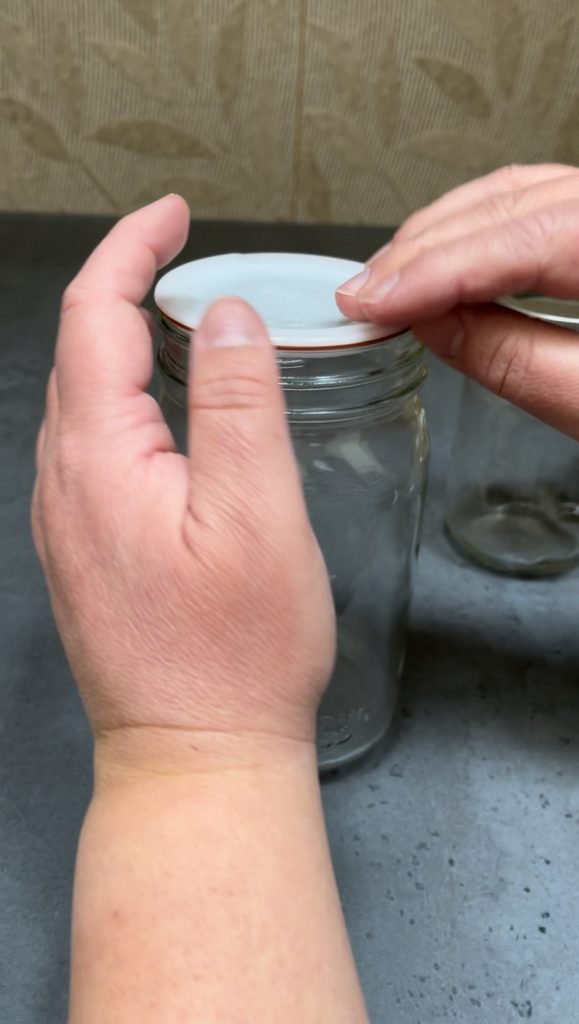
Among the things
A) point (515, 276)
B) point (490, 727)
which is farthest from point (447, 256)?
point (490, 727)

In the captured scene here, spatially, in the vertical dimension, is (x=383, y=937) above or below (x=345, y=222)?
below

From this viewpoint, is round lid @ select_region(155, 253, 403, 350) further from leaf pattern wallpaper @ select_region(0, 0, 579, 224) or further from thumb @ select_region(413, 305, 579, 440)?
leaf pattern wallpaper @ select_region(0, 0, 579, 224)

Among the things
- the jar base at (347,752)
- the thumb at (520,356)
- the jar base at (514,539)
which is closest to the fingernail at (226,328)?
the thumb at (520,356)

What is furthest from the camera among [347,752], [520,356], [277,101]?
[277,101]

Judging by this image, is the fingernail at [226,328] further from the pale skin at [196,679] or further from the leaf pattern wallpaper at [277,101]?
the leaf pattern wallpaper at [277,101]

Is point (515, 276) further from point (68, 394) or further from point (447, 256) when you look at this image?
point (68, 394)

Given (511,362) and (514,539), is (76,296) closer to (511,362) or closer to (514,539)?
(511,362)

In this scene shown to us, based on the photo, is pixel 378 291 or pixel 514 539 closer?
pixel 378 291

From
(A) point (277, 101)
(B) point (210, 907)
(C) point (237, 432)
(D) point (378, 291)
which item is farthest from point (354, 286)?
(A) point (277, 101)
